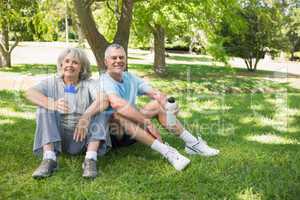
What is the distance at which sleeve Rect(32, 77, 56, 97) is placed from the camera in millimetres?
3979

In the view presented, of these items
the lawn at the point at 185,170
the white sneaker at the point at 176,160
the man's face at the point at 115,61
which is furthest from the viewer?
the man's face at the point at 115,61

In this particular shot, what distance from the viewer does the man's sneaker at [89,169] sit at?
146 inches

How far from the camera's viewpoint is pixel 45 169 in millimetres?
3754

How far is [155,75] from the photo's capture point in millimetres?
17094

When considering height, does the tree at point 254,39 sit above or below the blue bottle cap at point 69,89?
above

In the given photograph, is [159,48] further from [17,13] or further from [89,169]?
[89,169]

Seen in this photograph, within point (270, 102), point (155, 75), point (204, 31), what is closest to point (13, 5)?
point (155, 75)

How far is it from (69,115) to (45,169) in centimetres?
56

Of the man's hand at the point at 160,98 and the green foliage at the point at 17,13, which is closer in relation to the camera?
the man's hand at the point at 160,98

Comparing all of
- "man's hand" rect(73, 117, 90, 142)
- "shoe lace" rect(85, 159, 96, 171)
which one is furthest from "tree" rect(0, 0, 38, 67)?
"shoe lace" rect(85, 159, 96, 171)

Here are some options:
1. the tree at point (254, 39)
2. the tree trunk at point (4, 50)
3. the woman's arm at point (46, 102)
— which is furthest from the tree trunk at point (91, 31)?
the tree at point (254, 39)

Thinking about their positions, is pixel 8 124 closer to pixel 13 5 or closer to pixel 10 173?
pixel 10 173

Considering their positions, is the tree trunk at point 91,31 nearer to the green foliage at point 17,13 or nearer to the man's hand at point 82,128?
the man's hand at point 82,128

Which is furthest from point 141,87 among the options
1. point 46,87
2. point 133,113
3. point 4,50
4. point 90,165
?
point 4,50
